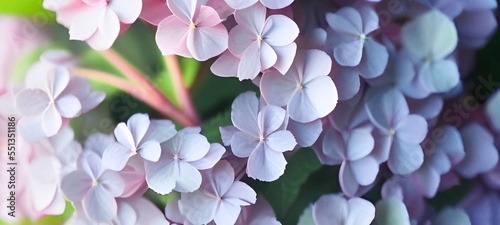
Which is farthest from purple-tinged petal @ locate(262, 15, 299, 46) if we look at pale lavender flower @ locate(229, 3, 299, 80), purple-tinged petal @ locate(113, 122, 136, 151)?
purple-tinged petal @ locate(113, 122, 136, 151)

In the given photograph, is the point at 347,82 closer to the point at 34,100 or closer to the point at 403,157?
the point at 403,157

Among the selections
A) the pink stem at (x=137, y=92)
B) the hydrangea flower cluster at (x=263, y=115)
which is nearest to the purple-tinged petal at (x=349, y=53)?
the hydrangea flower cluster at (x=263, y=115)

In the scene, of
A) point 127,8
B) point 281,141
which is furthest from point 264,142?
point 127,8

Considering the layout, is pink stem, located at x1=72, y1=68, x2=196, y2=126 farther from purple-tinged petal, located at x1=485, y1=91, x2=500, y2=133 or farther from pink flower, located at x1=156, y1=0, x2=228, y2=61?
purple-tinged petal, located at x1=485, y1=91, x2=500, y2=133

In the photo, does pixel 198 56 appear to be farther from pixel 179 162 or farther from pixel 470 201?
pixel 470 201

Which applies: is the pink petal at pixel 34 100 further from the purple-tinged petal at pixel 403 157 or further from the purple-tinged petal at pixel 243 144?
the purple-tinged petal at pixel 403 157

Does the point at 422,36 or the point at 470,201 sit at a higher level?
the point at 422,36

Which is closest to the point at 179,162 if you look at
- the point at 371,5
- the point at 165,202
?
the point at 165,202
